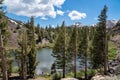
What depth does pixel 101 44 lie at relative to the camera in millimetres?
59156

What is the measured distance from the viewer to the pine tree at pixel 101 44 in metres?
57.3

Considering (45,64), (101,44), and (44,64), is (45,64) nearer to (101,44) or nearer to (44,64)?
(44,64)

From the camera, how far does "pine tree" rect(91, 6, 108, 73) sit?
188ft

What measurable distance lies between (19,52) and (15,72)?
1431cm

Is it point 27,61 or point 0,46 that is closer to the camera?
point 0,46

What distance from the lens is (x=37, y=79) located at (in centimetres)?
6000

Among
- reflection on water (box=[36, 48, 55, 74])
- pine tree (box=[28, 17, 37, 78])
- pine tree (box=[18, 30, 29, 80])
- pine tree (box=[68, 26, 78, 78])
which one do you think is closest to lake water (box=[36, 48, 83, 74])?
reflection on water (box=[36, 48, 55, 74])

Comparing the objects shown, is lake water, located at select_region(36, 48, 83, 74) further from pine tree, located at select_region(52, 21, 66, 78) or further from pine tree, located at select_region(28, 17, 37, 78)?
pine tree, located at select_region(52, 21, 66, 78)

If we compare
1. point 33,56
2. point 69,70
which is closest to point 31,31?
point 33,56

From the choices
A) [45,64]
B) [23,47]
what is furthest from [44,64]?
[23,47]

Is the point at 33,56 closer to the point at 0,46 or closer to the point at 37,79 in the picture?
the point at 37,79

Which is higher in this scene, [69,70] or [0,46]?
[0,46]

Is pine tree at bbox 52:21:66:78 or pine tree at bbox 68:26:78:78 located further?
pine tree at bbox 68:26:78:78

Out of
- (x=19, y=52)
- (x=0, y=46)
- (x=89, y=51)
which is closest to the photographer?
(x=0, y=46)
